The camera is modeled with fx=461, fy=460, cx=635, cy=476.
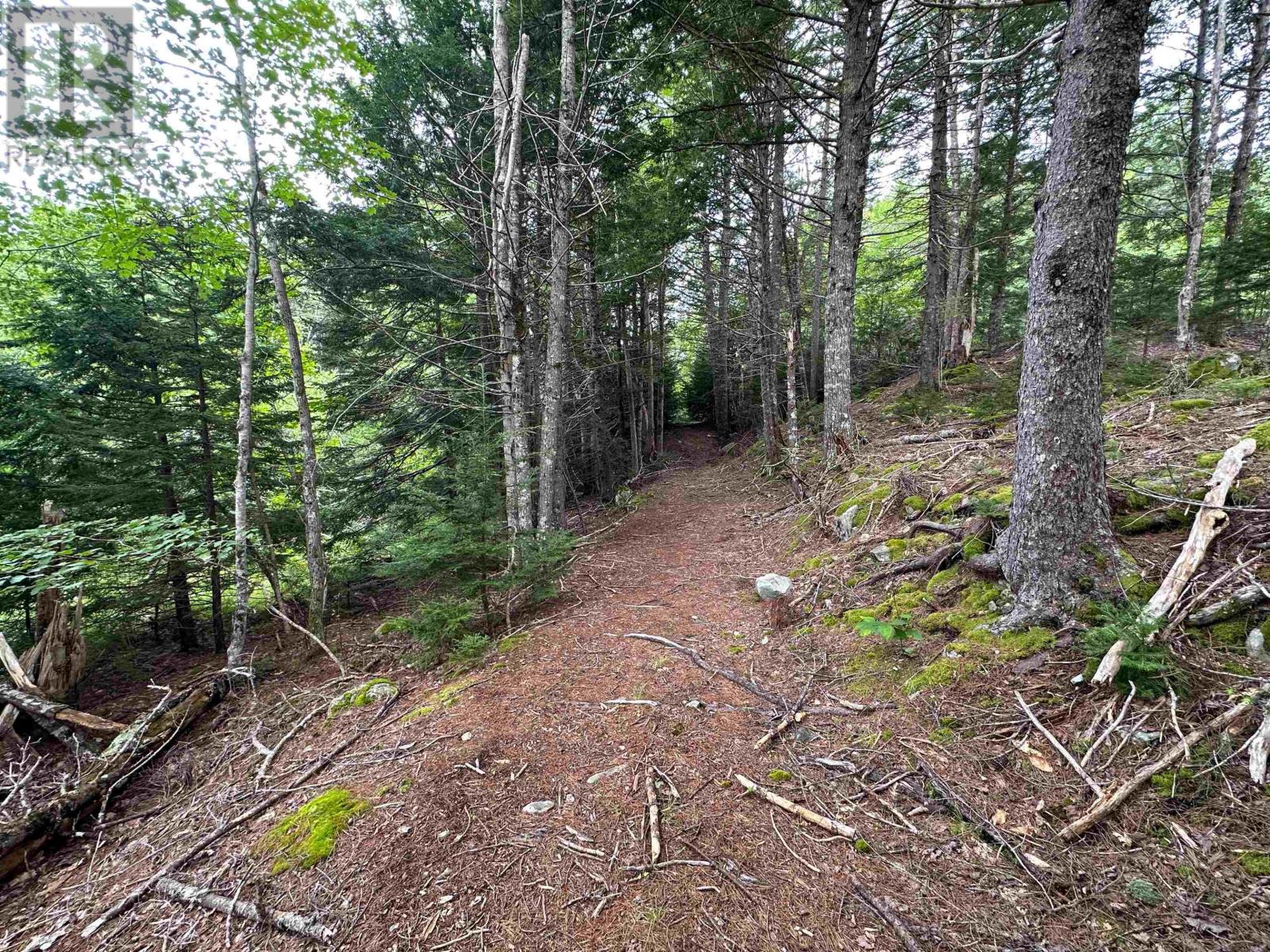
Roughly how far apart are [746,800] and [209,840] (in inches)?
135

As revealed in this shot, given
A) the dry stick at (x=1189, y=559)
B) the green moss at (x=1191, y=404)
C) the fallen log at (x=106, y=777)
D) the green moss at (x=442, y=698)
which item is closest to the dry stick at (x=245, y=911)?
the green moss at (x=442, y=698)

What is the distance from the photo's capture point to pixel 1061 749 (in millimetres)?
2408

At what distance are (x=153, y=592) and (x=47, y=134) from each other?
6.53 meters

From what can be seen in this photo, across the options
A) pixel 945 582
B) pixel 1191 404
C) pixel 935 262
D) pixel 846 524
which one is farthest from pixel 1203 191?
pixel 945 582

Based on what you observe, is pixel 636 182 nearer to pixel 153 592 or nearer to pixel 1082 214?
pixel 1082 214

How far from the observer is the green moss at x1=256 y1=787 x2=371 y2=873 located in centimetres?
256

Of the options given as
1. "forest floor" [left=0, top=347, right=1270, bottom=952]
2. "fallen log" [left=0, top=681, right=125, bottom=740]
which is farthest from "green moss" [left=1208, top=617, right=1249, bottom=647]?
"fallen log" [left=0, top=681, right=125, bottom=740]

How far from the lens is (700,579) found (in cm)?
645

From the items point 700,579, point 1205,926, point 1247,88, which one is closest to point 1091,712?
point 1205,926

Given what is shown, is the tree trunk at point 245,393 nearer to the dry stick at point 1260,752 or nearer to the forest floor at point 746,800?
the forest floor at point 746,800

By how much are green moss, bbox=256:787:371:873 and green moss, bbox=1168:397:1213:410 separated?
28.5 feet

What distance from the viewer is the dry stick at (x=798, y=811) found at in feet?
7.69

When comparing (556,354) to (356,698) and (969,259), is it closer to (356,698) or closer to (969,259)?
(356,698)

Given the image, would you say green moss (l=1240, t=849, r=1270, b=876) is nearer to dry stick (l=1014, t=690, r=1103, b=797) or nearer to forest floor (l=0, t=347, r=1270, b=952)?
forest floor (l=0, t=347, r=1270, b=952)
